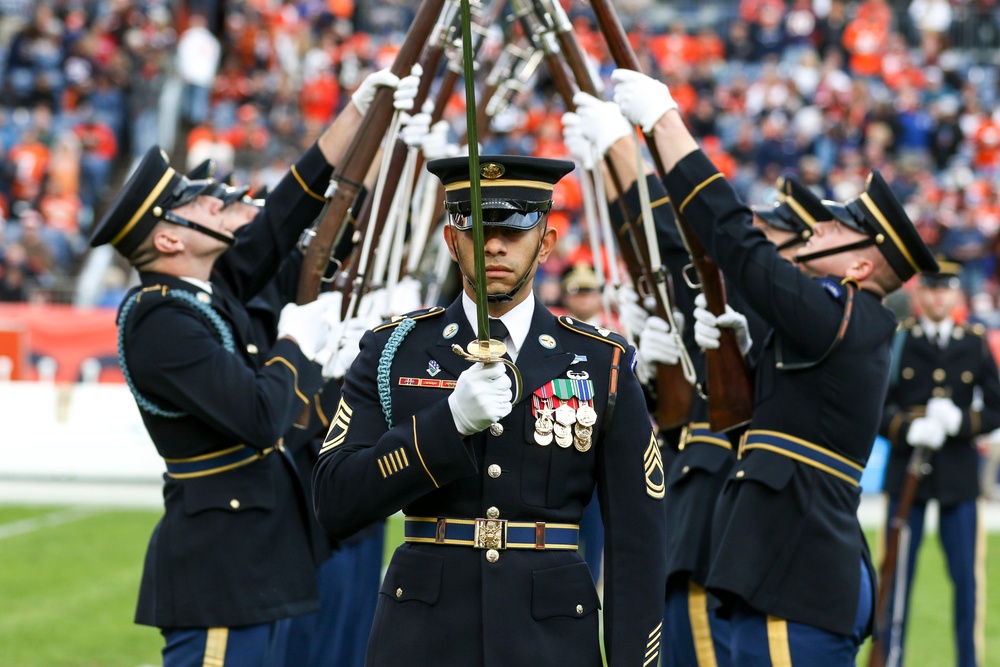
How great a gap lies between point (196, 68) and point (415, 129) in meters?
16.1

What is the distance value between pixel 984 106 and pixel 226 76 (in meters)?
11.2

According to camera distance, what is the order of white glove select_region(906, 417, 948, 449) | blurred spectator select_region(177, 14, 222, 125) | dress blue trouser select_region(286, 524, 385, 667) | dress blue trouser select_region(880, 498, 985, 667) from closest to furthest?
dress blue trouser select_region(286, 524, 385, 667)
dress blue trouser select_region(880, 498, 985, 667)
white glove select_region(906, 417, 948, 449)
blurred spectator select_region(177, 14, 222, 125)

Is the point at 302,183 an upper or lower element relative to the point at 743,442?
upper

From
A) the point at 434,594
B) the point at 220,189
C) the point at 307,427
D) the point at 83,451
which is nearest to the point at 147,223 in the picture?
the point at 220,189

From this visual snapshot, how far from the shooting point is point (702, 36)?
2178 centimetres

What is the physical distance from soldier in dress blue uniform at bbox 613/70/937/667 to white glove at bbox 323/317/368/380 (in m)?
1.22

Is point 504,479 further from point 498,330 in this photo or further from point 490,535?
point 498,330

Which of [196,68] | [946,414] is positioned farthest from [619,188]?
[196,68]

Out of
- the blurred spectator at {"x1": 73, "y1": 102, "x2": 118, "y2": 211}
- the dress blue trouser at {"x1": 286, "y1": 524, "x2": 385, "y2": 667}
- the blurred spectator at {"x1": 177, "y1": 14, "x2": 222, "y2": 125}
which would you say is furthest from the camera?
the blurred spectator at {"x1": 177, "y1": 14, "x2": 222, "y2": 125}

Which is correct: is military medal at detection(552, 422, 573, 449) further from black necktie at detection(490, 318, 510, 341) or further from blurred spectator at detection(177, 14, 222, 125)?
blurred spectator at detection(177, 14, 222, 125)

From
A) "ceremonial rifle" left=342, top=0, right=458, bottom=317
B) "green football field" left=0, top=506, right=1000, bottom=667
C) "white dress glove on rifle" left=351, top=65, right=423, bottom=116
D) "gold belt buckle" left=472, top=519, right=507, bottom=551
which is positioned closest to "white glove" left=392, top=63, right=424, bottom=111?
"white dress glove on rifle" left=351, top=65, right=423, bottom=116

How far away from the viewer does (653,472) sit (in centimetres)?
326

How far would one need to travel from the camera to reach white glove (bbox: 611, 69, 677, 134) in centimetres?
433

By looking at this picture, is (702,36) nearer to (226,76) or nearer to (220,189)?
(226,76)
